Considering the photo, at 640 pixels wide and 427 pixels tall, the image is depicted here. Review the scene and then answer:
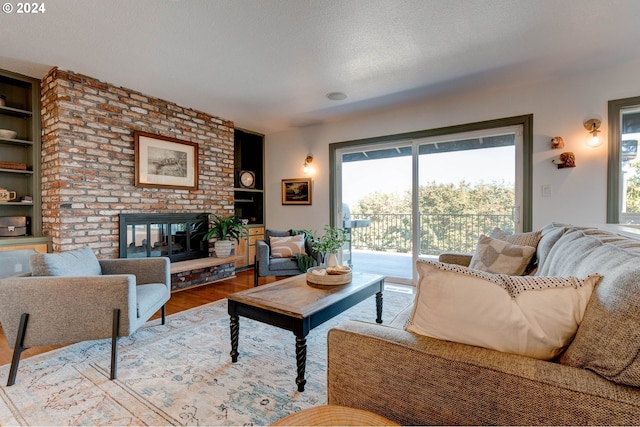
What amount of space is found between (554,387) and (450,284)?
34 cm

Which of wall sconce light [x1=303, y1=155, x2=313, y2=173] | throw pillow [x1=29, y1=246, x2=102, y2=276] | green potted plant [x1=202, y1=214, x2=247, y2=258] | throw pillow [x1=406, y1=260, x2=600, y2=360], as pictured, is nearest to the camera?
throw pillow [x1=406, y1=260, x2=600, y2=360]

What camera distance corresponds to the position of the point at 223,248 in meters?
4.30

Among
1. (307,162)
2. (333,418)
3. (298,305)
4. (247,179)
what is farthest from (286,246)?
(333,418)

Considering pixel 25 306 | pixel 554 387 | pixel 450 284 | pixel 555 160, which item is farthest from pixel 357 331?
pixel 555 160

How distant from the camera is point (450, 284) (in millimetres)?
972

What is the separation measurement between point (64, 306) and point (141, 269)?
0.73 metres

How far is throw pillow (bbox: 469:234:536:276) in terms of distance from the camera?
2.02 meters

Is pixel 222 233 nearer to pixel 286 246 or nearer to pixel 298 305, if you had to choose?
pixel 286 246

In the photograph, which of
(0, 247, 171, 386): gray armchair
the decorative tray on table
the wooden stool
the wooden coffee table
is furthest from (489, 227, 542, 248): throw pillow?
(0, 247, 171, 386): gray armchair

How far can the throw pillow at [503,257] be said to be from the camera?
2020 mm

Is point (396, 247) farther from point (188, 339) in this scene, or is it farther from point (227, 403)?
point (227, 403)

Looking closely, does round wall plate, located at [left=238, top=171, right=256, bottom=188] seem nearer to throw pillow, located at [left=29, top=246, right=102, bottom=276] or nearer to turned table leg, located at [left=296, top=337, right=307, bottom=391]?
throw pillow, located at [left=29, top=246, right=102, bottom=276]

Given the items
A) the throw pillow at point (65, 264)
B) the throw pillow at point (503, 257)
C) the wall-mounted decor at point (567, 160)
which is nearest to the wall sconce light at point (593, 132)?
the wall-mounted decor at point (567, 160)

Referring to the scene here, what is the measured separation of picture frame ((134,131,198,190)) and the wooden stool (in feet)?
11.8
